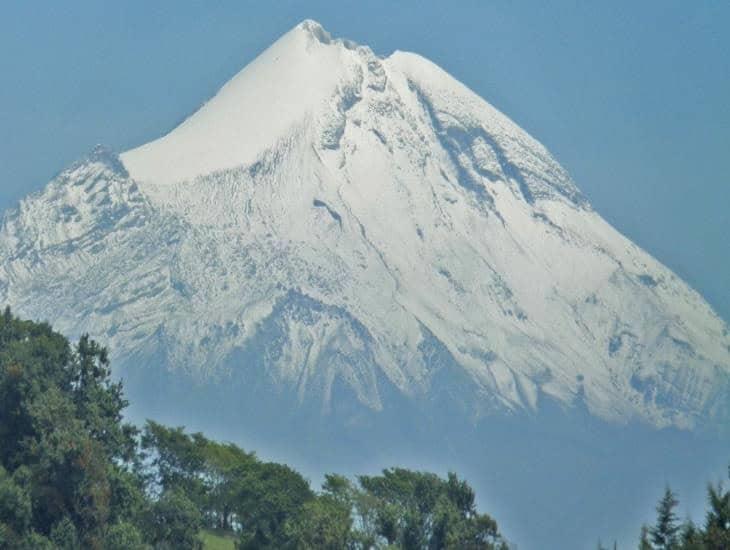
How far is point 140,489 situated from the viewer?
11981 centimetres

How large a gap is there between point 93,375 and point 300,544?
696 inches

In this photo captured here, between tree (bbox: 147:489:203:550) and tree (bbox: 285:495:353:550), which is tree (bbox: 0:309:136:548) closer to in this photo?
tree (bbox: 147:489:203:550)

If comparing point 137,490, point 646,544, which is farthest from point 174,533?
point 646,544

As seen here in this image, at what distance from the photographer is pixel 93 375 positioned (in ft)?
387

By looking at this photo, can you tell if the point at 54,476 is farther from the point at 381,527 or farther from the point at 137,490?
the point at 381,527

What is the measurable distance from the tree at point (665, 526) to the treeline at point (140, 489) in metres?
18.0

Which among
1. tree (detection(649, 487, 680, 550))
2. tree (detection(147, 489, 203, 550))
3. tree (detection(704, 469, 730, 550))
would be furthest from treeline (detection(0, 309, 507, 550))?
tree (detection(704, 469, 730, 550))

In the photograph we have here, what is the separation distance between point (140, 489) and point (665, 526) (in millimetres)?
37164

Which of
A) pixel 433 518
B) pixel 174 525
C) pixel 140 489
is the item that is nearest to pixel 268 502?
pixel 140 489

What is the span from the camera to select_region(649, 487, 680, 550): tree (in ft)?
294

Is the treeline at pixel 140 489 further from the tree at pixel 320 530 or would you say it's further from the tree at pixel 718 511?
the tree at pixel 718 511

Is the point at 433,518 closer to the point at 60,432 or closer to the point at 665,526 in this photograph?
the point at 60,432

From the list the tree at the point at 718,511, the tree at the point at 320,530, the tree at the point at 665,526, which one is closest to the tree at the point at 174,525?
the tree at the point at 320,530

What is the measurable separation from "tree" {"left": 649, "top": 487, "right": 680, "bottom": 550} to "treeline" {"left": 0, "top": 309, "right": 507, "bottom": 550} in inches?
707
